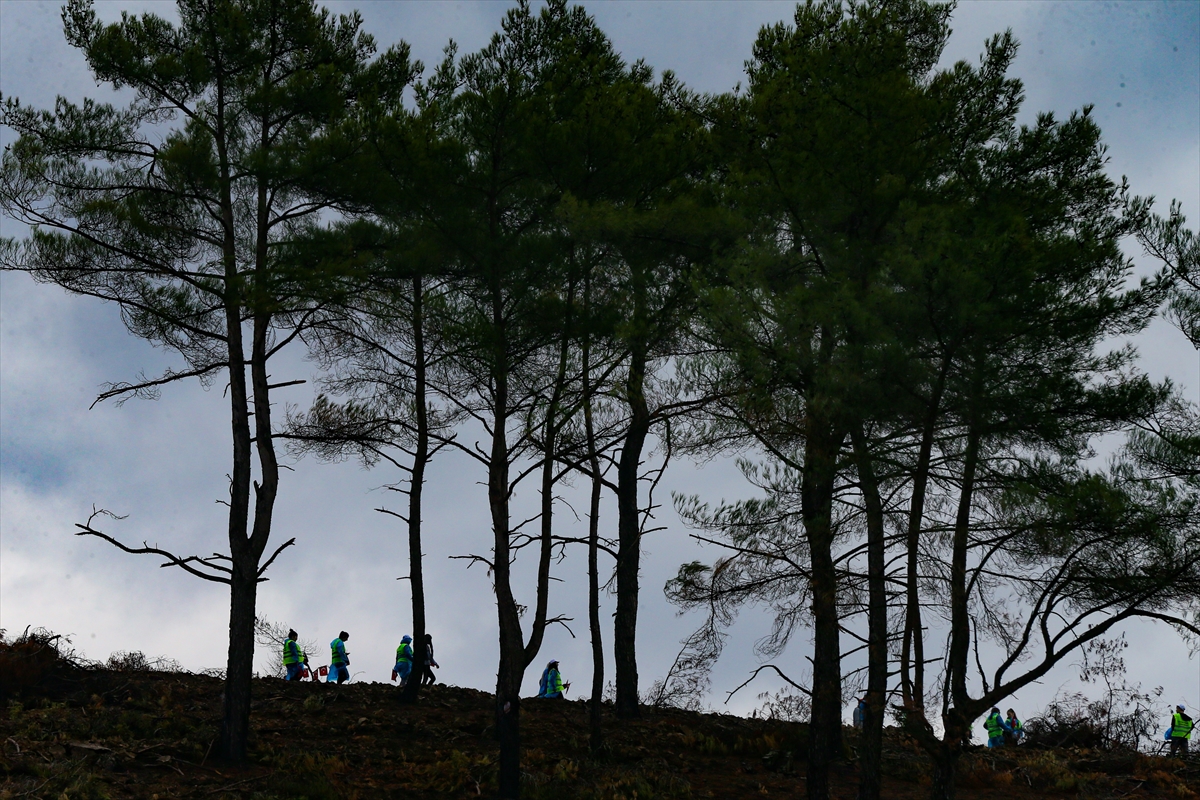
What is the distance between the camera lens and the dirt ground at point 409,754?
12047 millimetres

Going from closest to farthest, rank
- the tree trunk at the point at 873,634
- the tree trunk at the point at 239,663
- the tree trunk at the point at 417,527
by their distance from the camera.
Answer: the tree trunk at the point at 873,634 → the tree trunk at the point at 239,663 → the tree trunk at the point at 417,527

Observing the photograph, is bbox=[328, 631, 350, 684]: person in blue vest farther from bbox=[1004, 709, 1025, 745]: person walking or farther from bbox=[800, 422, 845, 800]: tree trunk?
bbox=[1004, 709, 1025, 745]: person walking

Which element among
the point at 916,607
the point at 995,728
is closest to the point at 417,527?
the point at 916,607

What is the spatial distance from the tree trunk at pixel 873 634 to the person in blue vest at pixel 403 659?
841 cm

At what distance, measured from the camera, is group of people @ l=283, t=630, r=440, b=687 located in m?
18.2

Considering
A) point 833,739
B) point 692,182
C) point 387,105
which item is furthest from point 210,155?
point 833,739

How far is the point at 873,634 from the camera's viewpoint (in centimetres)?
1245

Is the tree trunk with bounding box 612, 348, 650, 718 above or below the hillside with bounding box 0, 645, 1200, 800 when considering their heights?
above

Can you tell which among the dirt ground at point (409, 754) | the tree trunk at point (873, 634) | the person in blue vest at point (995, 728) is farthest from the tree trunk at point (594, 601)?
the person in blue vest at point (995, 728)

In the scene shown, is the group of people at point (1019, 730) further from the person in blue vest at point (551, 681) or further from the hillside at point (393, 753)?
the person in blue vest at point (551, 681)

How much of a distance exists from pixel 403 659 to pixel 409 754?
4.74 m

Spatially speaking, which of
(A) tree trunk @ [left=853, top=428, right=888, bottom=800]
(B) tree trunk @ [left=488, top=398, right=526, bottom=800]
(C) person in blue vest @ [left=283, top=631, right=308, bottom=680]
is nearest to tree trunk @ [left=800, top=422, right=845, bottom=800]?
(A) tree trunk @ [left=853, top=428, right=888, bottom=800]

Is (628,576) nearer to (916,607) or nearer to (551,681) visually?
(551,681)

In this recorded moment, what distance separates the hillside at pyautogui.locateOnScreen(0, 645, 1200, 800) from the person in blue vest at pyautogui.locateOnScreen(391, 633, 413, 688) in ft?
2.12
